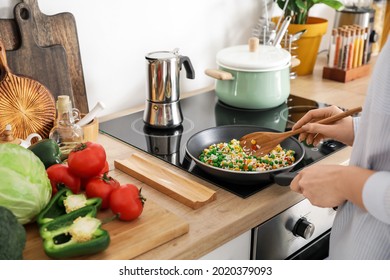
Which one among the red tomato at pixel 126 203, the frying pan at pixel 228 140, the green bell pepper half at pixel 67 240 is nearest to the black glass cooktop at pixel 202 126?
the frying pan at pixel 228 140

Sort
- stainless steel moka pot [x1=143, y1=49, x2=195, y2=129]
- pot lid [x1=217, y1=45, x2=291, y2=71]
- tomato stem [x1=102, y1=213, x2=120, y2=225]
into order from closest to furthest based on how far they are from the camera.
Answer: tomato stem [x1=102, y1=213, x2=120, y2=225]
stainless steel moka pot [x1=143, y1=49, x2=195, y2=129]
pot lid [x1=217, y1=45, x2=291, y2=71]

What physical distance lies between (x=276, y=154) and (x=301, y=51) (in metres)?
0.85

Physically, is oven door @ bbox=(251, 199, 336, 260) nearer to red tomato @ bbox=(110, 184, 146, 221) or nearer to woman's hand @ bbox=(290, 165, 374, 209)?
woman's hand @ bbox=(290, 165, 374, 209)

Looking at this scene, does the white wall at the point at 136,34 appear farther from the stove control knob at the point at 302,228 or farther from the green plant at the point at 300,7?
the stove control knob at the point at 302,228

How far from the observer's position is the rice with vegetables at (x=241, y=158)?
1166 mm

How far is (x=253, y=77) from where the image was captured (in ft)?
4.90

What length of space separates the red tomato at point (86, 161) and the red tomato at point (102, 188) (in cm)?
2

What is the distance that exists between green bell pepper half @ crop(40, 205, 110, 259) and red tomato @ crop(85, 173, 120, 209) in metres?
0.08

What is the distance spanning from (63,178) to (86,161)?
60 millimetres

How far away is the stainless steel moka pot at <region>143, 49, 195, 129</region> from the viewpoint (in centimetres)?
136

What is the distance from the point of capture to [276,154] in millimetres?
1229

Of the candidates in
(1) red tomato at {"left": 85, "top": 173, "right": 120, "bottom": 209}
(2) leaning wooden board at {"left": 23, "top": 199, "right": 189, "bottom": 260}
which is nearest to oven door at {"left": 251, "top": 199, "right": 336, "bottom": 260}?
(2) leaning wooden board at {"left": 23, "top": 199, "right": 189, "bottom": 260}

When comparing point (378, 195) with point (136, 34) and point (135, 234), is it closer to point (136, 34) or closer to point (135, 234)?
point (135, 234)

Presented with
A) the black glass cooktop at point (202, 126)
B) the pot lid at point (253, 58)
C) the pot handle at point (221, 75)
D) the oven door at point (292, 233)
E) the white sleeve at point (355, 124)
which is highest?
the pot lid at point (253, 58)
